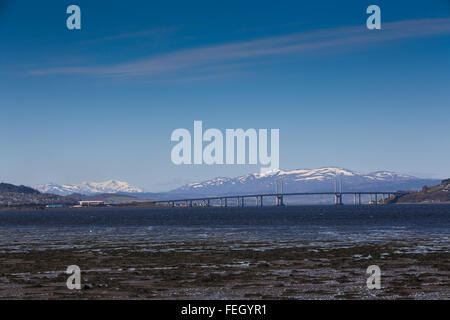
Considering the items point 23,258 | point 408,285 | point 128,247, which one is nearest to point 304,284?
point 408,285

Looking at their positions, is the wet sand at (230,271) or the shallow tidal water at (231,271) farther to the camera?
A: the shallow tidal water at (231,271)

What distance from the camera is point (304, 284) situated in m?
30.9

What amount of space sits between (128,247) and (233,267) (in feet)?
64.4

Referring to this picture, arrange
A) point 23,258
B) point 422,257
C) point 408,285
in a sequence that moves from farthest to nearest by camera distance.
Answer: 1. point 23,258
2. point 422,257
3. point 408,285

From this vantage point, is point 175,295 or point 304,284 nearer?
point 175,295

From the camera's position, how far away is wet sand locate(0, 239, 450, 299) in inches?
1113

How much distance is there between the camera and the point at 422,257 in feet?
139

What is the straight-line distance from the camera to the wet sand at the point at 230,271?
28281 mm

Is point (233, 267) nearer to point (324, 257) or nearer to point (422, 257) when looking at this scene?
point (324, 257)

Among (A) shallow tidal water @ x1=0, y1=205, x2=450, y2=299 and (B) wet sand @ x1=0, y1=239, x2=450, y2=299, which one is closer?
(B) wet sand @ x1=0, y1=239, x2=450, y2=299

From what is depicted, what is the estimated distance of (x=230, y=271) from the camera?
36.2 metres

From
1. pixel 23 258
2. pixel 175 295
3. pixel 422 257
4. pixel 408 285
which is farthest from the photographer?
pixel 23 258
